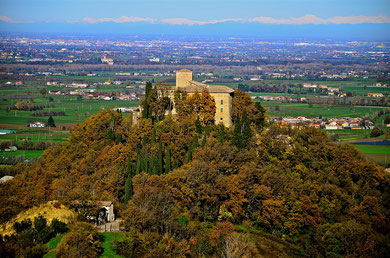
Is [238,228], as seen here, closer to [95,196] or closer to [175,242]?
[175,242]

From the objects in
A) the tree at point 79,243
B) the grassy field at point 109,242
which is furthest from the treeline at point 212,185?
the tree at point 79,243

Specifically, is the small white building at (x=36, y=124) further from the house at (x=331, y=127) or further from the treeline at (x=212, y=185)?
the house at (x=331, y=127)

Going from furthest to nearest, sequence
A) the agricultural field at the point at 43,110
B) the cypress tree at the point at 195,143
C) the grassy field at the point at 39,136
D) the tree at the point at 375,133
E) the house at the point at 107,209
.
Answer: the tree at the point at 375,133
the agricultural field at the point at 43,110
the grassy field at the point at 39,136
the cypress tree at the point at 195,143
the house at the point at 107,209

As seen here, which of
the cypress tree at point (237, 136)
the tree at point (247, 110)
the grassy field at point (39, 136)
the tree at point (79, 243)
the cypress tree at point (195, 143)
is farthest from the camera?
the grassy field at point (39, 136)

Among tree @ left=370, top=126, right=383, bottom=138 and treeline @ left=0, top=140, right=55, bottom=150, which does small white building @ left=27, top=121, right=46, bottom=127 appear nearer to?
treeline @ left=0, top=140, right=55, bottom=150

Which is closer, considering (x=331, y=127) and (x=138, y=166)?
(x=138, y=166)

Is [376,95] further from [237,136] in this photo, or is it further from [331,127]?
[237,136]

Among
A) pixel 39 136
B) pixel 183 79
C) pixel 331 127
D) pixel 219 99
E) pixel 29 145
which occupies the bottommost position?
pixel 39 136

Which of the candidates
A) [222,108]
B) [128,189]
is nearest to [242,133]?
[222,108]
